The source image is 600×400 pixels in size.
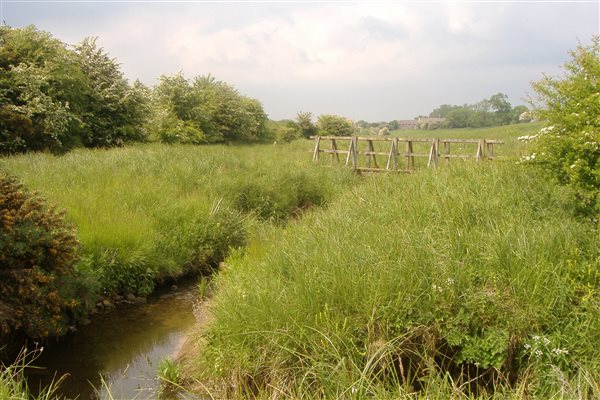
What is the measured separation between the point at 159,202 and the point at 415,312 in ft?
23.1

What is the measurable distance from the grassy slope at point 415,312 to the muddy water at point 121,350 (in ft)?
2.99

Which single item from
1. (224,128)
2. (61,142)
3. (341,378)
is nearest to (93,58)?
(61,142)

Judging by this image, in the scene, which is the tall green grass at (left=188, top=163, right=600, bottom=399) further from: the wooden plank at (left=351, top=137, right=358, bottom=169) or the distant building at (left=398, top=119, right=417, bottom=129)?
the distant building at (left=398, top=119, right=417, bottom=129)

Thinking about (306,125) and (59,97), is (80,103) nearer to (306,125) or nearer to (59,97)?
(59,97)

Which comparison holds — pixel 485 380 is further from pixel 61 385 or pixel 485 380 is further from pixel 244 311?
pixel 61 385

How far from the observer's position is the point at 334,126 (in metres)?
41.6

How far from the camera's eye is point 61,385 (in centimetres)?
596

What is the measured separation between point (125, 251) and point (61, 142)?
12063 mm

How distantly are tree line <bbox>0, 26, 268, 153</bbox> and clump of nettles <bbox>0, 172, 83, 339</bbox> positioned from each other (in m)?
11.5

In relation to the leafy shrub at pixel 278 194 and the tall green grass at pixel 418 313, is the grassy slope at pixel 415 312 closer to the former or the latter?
the tall green grass at pixel 418 313

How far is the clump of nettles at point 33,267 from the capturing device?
243 inches

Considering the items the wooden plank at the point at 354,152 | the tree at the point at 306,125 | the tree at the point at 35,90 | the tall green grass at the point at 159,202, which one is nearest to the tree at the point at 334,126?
the tree at the point at 306,125

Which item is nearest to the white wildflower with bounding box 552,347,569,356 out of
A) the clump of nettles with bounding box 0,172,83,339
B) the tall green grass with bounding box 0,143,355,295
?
the clump of nettles with bounding box 0,172,83,339

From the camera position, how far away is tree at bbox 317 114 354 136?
4119 centimetres
